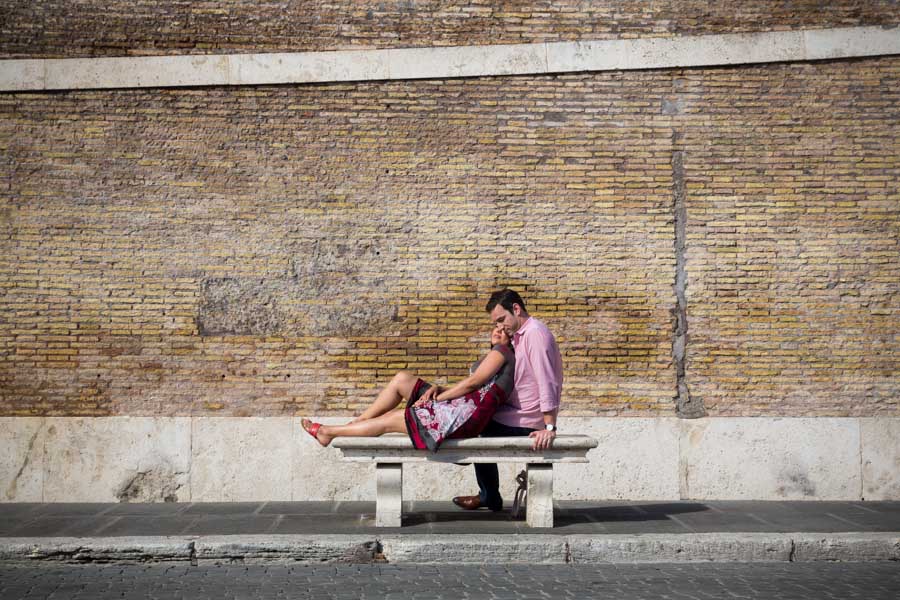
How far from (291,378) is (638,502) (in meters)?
3.43

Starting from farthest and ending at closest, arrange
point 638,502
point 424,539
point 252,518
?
point 638,502
point 252,518
point 424,539

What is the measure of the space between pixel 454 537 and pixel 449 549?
0.14 meters

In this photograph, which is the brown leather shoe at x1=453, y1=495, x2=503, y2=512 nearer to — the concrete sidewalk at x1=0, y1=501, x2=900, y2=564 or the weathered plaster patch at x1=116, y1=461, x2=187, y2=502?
the concrete sidewalk at x1=0, y1=501, x2=900, y2=564

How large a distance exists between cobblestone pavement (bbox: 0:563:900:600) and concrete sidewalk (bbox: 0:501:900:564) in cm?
13

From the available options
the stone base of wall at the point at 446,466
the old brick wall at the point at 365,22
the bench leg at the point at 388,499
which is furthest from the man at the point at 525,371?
the old brick wall at the point at 365,22

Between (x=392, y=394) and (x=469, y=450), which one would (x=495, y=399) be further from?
(x=392, y=394)

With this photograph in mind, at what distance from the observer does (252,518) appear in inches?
283

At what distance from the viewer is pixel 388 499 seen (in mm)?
6629

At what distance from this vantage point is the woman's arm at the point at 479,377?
21.9 feet

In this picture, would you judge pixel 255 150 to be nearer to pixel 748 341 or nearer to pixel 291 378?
pixel 291 378

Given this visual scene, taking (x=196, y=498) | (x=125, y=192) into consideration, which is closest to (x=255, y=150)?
(x=125, y=192)

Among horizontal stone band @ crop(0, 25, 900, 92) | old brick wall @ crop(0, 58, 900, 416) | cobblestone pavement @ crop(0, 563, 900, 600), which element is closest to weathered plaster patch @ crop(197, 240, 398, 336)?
old brick wall @ crop(0, 58, 900, 416)

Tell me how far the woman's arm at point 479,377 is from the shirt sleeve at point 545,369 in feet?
0.79

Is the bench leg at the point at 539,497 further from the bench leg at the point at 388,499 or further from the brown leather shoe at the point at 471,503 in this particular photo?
the bench leg at the point at 388,499
